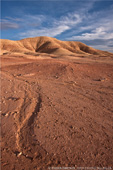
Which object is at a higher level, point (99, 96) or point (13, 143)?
point (99, 96)

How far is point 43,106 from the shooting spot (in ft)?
13.6

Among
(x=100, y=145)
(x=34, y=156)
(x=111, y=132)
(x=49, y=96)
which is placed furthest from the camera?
(x=49, y=96)

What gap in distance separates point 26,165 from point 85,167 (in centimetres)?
106

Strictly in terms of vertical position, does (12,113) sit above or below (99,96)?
below

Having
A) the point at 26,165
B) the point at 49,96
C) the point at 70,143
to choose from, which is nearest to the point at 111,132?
the point at 70,143

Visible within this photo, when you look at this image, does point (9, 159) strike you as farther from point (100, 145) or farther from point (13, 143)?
point (100, 145)

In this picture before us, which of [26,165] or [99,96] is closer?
[26,165]

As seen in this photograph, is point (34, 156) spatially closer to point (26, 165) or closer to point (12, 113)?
point (26, 165)

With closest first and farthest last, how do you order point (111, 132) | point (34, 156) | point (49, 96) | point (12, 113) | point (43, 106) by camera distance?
point (34, 156) < point (111, 132) < point (12, 113) < point (43, 106) < point (49, 96)

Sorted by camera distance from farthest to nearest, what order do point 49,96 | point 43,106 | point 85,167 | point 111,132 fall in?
1. point 49,96
2. point 43,106
3. point 111,132
4. point 85,167

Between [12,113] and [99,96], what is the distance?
138 inches

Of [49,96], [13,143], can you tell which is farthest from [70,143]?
[49,96]

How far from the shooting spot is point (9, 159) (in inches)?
89.2

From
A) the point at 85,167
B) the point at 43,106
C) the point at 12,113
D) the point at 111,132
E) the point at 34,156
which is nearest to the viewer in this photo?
the point at 85,167
